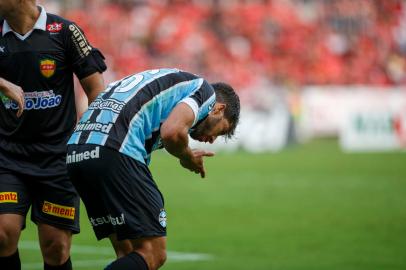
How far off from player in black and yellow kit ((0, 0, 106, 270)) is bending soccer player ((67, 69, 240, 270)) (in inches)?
29.8

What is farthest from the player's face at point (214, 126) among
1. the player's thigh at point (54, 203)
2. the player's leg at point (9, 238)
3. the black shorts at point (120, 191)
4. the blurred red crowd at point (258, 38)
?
the blurred red crowd at point (258, 38)

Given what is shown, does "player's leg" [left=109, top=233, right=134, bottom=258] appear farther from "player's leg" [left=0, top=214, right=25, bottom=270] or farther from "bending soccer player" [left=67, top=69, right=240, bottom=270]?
"player's leg" [left=0, top=214, right=25, bottom=270]

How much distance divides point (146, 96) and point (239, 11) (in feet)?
98.1

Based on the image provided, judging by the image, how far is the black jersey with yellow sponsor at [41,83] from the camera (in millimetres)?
6766

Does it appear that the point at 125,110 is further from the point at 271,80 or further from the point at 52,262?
the point at 271,80

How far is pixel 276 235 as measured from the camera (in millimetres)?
12102

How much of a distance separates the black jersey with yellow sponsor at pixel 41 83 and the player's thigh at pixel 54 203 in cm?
9

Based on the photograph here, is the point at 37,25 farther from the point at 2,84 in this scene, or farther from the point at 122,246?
the point at 122,246

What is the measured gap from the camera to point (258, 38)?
35.1 meters

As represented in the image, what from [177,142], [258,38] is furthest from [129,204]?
[258,38]

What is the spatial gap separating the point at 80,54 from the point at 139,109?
42.2 inches

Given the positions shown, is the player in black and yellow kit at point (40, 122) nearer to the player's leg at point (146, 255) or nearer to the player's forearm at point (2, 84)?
the player's forearm at point (2, 84)

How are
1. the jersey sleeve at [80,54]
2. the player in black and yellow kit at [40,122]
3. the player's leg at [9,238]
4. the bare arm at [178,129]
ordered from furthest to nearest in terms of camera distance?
1. the jersey sleeve at [80,54]
2. the player in black and yellow kit at [40,122]
3. the player's leg at [9,238]
4. the bare arm at [178,129]

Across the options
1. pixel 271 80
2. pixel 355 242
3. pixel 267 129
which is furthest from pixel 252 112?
pixel 355 242
